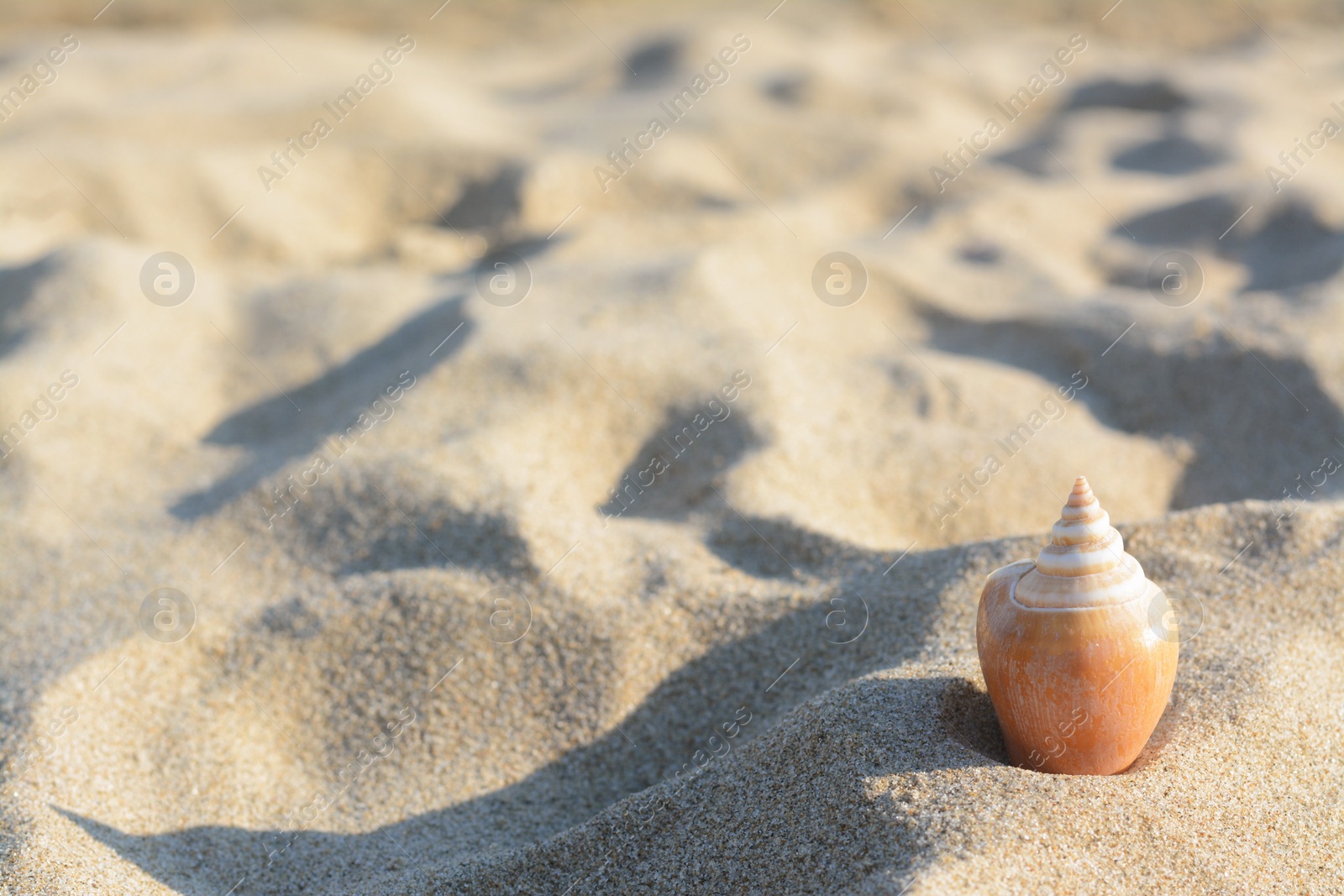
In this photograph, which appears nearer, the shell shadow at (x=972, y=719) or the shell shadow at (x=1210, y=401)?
the shell shadow at (x=972, y=719)

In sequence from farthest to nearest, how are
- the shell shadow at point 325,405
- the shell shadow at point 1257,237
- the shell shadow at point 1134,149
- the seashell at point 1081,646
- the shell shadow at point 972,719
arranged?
the shell shadow at point 1134,149 → the shell shadow at point 1257,237 → the shell shadow at point 325,405 → the shell shadow at point 972,719 → the seashell at point 1081,646

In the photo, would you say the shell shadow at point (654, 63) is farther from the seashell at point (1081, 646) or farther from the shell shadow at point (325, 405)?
the seashell at point (1081, 646)

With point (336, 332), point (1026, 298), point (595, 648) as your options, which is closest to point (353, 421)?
point (336, 332)

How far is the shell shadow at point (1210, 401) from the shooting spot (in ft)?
9.72

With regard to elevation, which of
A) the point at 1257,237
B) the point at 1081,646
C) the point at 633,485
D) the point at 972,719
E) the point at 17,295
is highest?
the point at 1081,646

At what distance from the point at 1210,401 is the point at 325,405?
273 cm

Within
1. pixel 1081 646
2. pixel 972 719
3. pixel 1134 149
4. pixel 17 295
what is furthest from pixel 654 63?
pixel 1081 646

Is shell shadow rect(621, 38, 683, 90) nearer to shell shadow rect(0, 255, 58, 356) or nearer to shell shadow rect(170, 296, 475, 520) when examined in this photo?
shell shadow rect(170, 296, 475, 520)

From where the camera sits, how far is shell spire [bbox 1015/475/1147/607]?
59.6 inches

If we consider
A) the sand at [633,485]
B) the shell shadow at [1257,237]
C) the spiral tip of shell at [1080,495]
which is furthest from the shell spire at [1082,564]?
the shell shadow at [1257,237]

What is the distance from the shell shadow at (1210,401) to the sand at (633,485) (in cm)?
1

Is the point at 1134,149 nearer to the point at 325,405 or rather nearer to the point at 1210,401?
the point at 1210,401

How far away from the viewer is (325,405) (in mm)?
3301

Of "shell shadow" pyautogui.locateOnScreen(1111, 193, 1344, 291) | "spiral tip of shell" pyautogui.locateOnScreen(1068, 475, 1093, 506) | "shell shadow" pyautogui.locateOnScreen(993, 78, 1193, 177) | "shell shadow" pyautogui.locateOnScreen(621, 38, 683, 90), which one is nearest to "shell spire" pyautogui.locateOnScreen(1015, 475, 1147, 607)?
"spiral tip of shell" pyautogui.locateOnScreen(1068, 475, 1093, 506)
